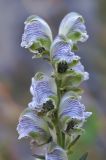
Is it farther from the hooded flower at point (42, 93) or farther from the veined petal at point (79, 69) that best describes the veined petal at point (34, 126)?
the veined petal at point (79, 69)

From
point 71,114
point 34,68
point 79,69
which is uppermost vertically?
point 34,68

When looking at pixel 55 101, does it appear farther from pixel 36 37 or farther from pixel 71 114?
pixel 36 37

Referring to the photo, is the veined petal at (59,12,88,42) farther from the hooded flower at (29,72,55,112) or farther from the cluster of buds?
the hooded flower at (29,72,55,112)

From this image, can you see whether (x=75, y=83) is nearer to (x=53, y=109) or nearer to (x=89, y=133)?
(x=53, y=109)

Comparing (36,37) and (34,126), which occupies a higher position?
(36,37)

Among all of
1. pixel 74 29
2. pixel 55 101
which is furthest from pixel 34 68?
pixel 55 101

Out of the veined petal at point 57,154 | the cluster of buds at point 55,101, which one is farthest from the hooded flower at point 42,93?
the veined petal at point 57,154

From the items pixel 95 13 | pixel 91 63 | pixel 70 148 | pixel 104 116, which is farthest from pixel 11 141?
pixel 70 148
